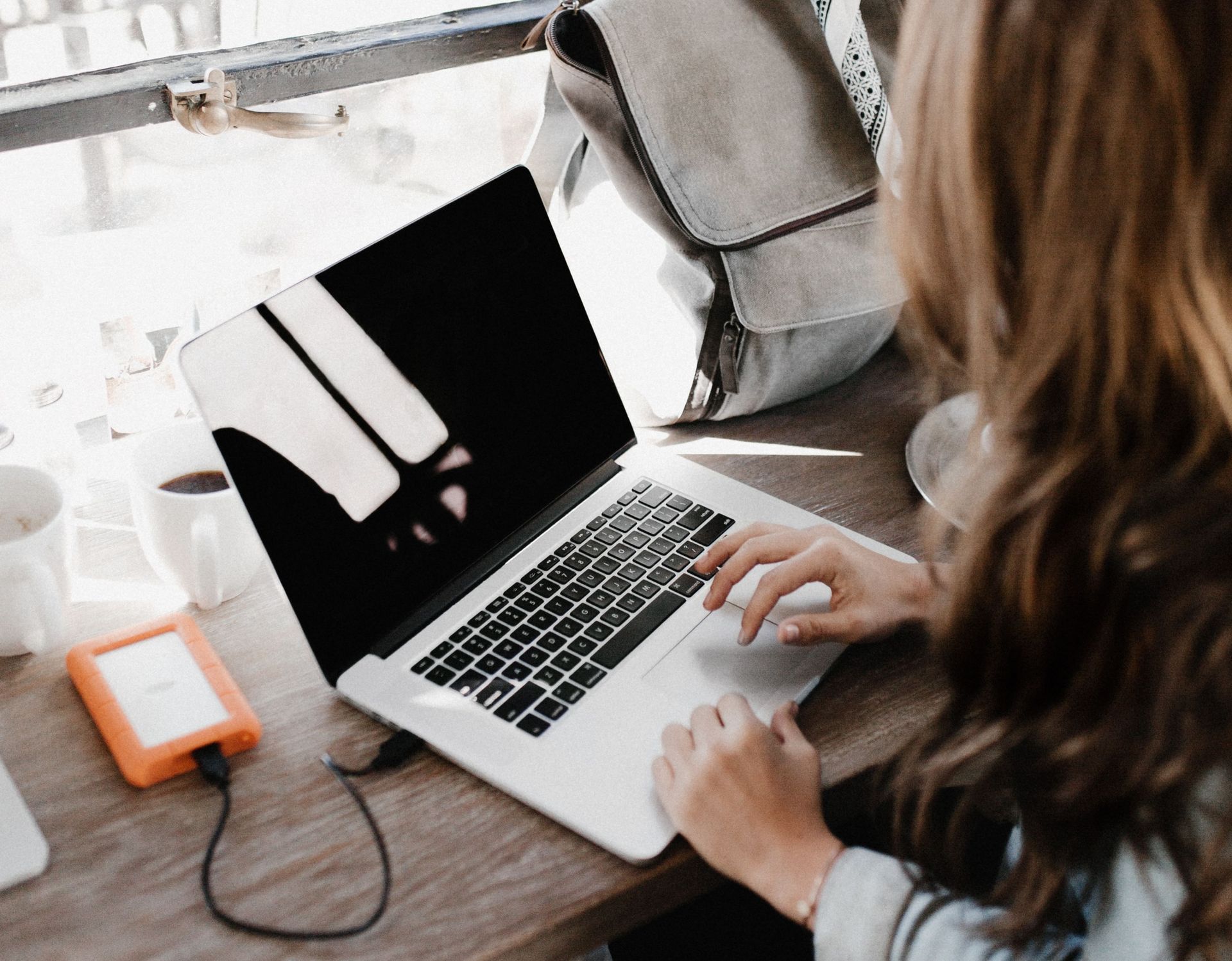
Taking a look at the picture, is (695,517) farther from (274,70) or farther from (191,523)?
(274,70)

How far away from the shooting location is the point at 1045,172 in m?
0.46

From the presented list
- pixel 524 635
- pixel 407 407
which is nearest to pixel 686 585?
pixel 524 635

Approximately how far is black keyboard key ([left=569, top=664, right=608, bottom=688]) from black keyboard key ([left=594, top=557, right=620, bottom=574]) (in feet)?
0.32

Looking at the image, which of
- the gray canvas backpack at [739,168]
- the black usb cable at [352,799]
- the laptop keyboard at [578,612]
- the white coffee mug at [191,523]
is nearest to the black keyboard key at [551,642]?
the laptop keyboard at [578,612]

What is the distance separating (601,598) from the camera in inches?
29.1

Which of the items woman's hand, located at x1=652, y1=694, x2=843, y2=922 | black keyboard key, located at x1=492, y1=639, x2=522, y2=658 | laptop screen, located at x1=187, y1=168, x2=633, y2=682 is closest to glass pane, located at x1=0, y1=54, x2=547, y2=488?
laptop screen, located at x1=187, y1=168, x2=633, y2=682

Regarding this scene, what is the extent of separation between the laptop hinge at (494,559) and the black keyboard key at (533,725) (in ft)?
0.36

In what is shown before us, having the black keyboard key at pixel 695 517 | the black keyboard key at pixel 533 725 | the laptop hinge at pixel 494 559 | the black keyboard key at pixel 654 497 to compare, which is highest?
the laptop hinge at pixel 494 559

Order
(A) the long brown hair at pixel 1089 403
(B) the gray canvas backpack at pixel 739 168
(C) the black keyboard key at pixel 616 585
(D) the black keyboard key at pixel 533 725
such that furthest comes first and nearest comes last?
(B) the gray canvas backpack at pixel 739 168
(C) the black keyboard key at pixel 616 585
(D) the black keyboard key at pixel 533 725
(A) the long brown hair at pixel 1089 403

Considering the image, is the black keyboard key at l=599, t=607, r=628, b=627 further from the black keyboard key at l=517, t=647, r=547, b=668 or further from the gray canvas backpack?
the gray canvas backpack

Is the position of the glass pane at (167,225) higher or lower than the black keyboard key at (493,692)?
higher

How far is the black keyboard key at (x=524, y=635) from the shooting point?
0.70 metres

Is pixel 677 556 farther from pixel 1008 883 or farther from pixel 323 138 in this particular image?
pixel 323 138

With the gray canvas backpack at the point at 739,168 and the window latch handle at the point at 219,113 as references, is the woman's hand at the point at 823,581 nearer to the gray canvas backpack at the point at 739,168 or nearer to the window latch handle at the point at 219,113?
the gray canvas backpack at the point at 739,168
